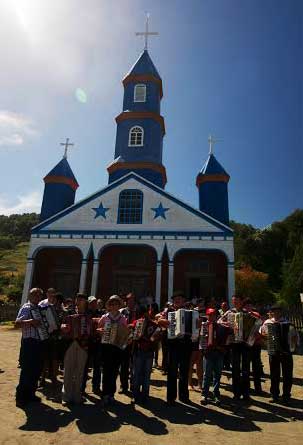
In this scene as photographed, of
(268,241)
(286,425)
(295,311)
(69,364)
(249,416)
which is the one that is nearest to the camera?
(286,425)

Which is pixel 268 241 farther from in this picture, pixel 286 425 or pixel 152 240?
pixel 286 425

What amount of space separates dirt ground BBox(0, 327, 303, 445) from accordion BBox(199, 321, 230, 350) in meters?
1.11

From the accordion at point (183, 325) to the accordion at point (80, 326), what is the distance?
1605 millimetres

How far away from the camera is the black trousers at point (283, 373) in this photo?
24.0 feet

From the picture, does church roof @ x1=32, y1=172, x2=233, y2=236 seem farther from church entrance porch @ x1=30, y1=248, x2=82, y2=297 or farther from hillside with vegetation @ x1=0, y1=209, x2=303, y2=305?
hillside with vegetation @ x1=0, y1=209, x2=303, y2=305

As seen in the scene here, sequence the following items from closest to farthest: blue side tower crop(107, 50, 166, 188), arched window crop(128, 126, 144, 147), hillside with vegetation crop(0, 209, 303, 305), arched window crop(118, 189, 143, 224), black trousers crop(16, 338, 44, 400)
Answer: black trousers crop(16, 338, 44, 400), arched window crop(118, 189, 143, 224), blue side tower crop(107, 50, 166, 188), arched window crop(128, 126, 144, 147), hillside with vegetation crop(0, 209, 303, 305)

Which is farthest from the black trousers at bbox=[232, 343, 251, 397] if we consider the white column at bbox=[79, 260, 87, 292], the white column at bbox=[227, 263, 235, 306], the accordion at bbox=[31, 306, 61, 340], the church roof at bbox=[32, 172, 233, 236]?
the white column at bbox=[79, 260, 87, 292]

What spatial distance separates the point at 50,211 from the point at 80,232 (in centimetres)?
425

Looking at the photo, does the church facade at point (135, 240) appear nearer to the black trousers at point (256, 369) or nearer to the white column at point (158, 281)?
the white column at point (158, 281)

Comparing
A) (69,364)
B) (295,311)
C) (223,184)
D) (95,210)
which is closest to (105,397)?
(69,364)

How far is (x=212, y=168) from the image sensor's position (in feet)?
81.7

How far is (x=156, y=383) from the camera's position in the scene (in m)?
8.57

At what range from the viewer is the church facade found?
20.8m

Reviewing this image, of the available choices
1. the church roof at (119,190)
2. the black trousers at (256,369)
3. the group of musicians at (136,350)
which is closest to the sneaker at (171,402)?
the group of musicians at (136,350)
